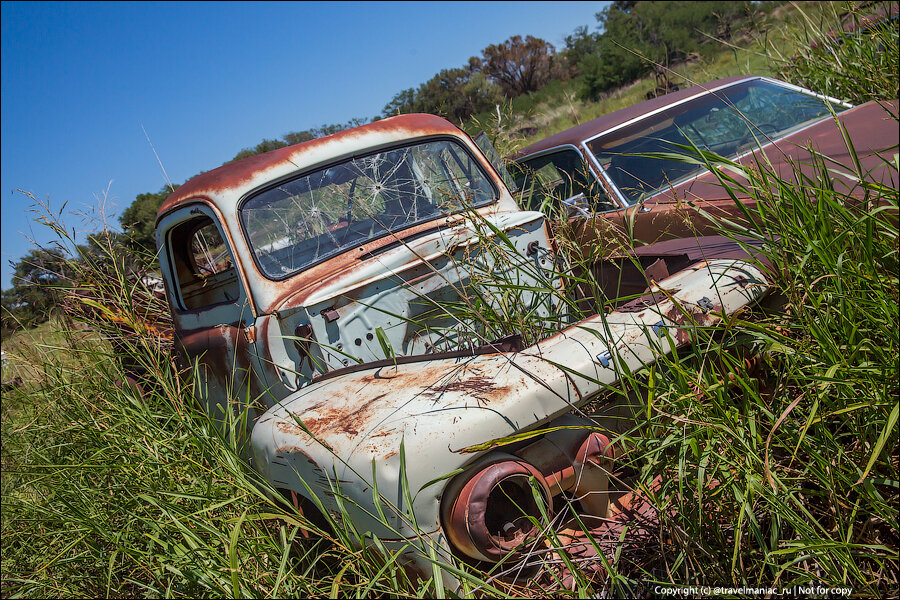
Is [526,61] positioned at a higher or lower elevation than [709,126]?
higher

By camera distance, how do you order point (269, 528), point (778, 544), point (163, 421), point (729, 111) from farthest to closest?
1. point (729, 111)
2. point (163, 421)
3. point (269, 528)
4. point (778, 544)

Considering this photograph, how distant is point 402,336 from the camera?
2914 mm

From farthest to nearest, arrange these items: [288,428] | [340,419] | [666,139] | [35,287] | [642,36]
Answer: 1. [642,36]
2. [666,139]
3. [35,287]
4. [288,428]
5. [340,419]

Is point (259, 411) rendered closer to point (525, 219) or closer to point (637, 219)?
point (525, 219)

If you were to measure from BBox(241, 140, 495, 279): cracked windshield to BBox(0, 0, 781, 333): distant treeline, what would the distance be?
52 cm

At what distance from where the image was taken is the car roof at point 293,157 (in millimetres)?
3162

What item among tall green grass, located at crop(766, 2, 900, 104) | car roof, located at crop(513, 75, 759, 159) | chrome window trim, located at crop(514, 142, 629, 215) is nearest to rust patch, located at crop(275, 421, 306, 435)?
chrome window trim, located at crop(514, 142, 629, 215)

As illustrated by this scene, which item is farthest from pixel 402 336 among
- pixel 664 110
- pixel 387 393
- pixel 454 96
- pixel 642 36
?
pixel 642 36

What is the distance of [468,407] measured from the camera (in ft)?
6.01

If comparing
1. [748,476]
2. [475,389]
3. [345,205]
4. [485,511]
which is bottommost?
[748,476]

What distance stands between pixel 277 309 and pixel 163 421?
1053mm

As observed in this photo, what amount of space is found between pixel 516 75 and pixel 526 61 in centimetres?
148

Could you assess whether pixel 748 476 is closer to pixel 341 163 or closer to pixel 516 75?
pixel 341 163

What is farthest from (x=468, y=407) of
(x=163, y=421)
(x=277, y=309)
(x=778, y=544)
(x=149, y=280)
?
(x=149, y=280)
